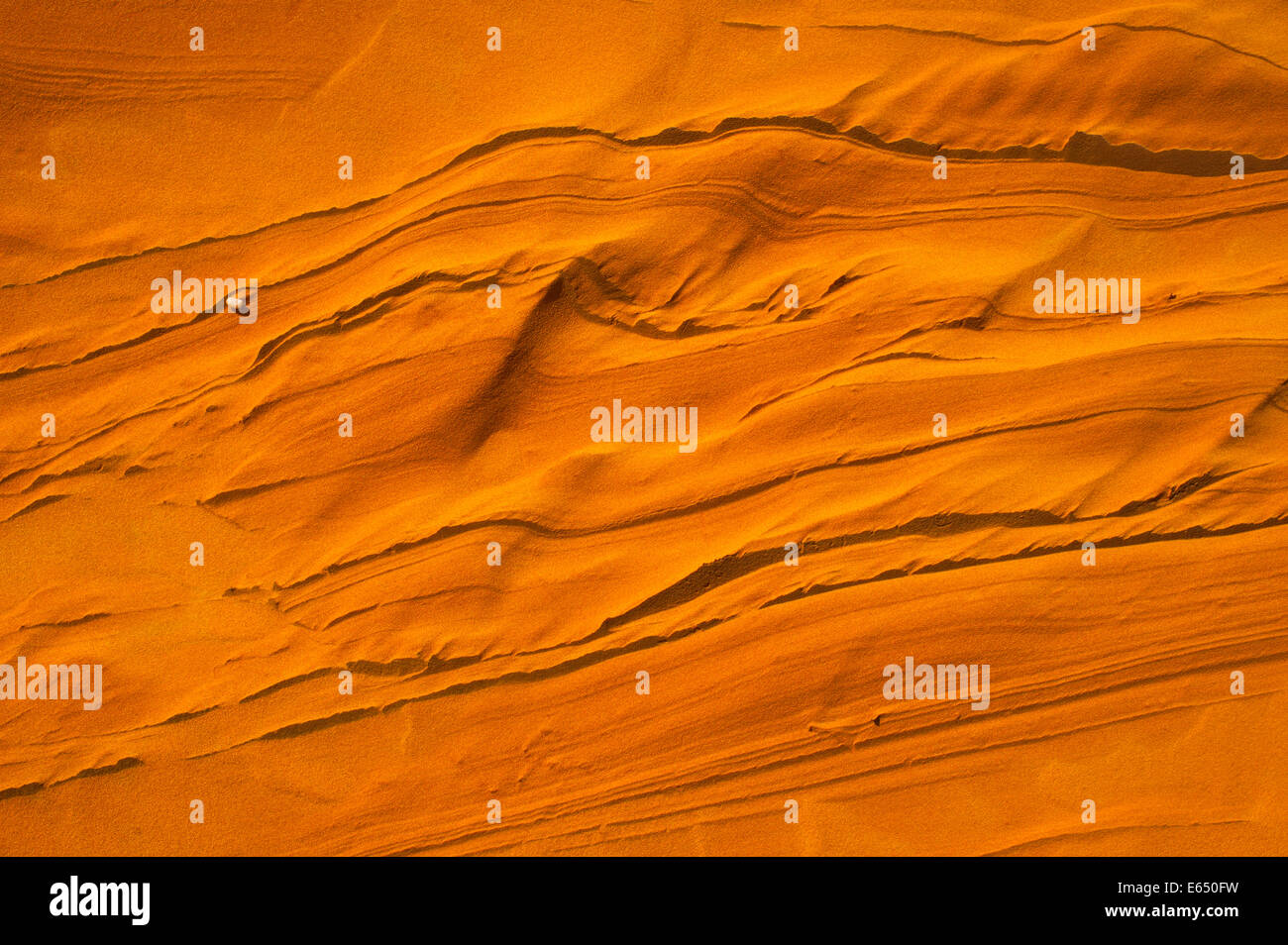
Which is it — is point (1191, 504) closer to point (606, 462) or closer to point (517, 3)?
point (606, 462)

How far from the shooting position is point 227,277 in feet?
10.5

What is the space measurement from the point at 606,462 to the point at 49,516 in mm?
2043

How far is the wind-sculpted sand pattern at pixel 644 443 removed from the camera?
2.98 m

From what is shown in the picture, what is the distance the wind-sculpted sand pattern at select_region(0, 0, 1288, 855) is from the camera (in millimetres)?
2977

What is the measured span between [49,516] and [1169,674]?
399cm

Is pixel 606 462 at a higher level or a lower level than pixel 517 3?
lower

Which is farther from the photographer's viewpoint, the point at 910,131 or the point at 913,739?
the point at 910,131

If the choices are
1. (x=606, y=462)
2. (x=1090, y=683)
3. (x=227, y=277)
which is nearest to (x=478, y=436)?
(x=606, y=462)

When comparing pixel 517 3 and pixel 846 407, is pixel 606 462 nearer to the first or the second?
pixel 846 407

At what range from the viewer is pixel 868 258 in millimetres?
3127

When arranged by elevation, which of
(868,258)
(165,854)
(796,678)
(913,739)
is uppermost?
(868,258)

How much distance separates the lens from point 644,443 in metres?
3.08

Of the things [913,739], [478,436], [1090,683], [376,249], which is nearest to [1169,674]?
[1090,683]

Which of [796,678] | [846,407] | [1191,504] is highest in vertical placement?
[846,407]
